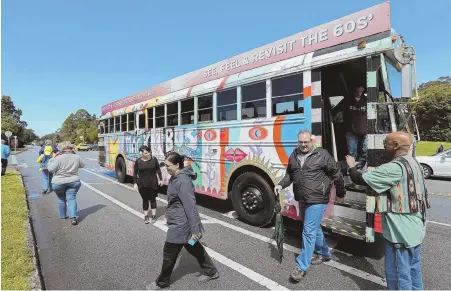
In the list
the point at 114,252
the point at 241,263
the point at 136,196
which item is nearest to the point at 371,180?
the point at 241,263

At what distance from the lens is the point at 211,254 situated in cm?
424

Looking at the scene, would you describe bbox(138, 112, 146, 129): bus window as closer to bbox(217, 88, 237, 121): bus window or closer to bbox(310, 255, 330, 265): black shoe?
bbox(217, 88, 237, 121): bus window

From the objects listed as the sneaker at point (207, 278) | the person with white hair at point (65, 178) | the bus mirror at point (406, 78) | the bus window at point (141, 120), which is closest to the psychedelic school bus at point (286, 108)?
the bus mirror at point (406, 78)

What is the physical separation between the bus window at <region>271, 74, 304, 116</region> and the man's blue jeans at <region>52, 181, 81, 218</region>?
4.33m

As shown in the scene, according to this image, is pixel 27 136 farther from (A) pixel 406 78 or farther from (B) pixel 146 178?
(A) pixel 406 78

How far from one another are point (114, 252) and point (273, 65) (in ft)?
12.8

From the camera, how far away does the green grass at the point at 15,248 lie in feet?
10.8

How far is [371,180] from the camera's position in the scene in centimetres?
264

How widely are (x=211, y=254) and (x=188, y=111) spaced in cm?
358

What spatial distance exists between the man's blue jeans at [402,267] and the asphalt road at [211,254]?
0.72 meters

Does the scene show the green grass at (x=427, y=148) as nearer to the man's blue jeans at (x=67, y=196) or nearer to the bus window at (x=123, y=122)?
the bus window at (x=123, y=122)

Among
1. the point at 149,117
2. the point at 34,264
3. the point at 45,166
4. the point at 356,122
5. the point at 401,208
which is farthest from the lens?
the point at 45,166

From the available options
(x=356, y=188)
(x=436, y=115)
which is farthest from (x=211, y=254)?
(x=436, y=115)

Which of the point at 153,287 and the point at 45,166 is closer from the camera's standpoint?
the point at 153,287
